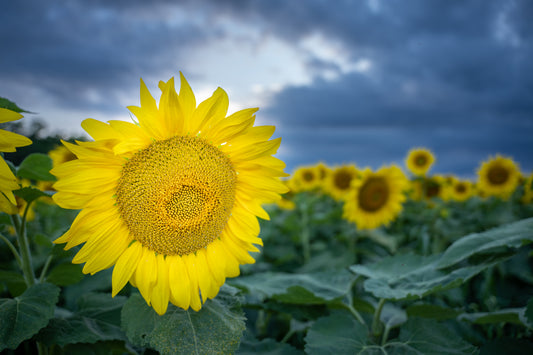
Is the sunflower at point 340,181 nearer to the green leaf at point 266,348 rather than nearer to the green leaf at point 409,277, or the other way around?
the green leaf at point 409,277

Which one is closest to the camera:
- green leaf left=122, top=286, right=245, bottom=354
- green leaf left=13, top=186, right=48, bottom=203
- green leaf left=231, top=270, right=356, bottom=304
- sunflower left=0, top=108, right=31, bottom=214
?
sunflower left=0, top=108, right=31, bottom=214

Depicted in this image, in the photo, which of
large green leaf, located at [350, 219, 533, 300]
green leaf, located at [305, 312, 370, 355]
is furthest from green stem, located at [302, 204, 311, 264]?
green leaf, located at [305, 312, 370, 355]

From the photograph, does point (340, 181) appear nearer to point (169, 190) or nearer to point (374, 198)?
point (374, 198)

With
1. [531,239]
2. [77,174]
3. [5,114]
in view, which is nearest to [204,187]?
[77,174]

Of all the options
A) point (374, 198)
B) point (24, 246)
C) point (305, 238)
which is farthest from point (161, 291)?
point (374, 198)

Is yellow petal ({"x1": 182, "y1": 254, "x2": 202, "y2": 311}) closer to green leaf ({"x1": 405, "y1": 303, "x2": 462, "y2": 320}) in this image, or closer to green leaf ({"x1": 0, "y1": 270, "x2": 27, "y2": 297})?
green leaf ({"x1": 0, "y1": 270, "x2": 27, "y2": 297})

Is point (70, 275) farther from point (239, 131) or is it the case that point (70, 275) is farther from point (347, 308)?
point (347, 308)
